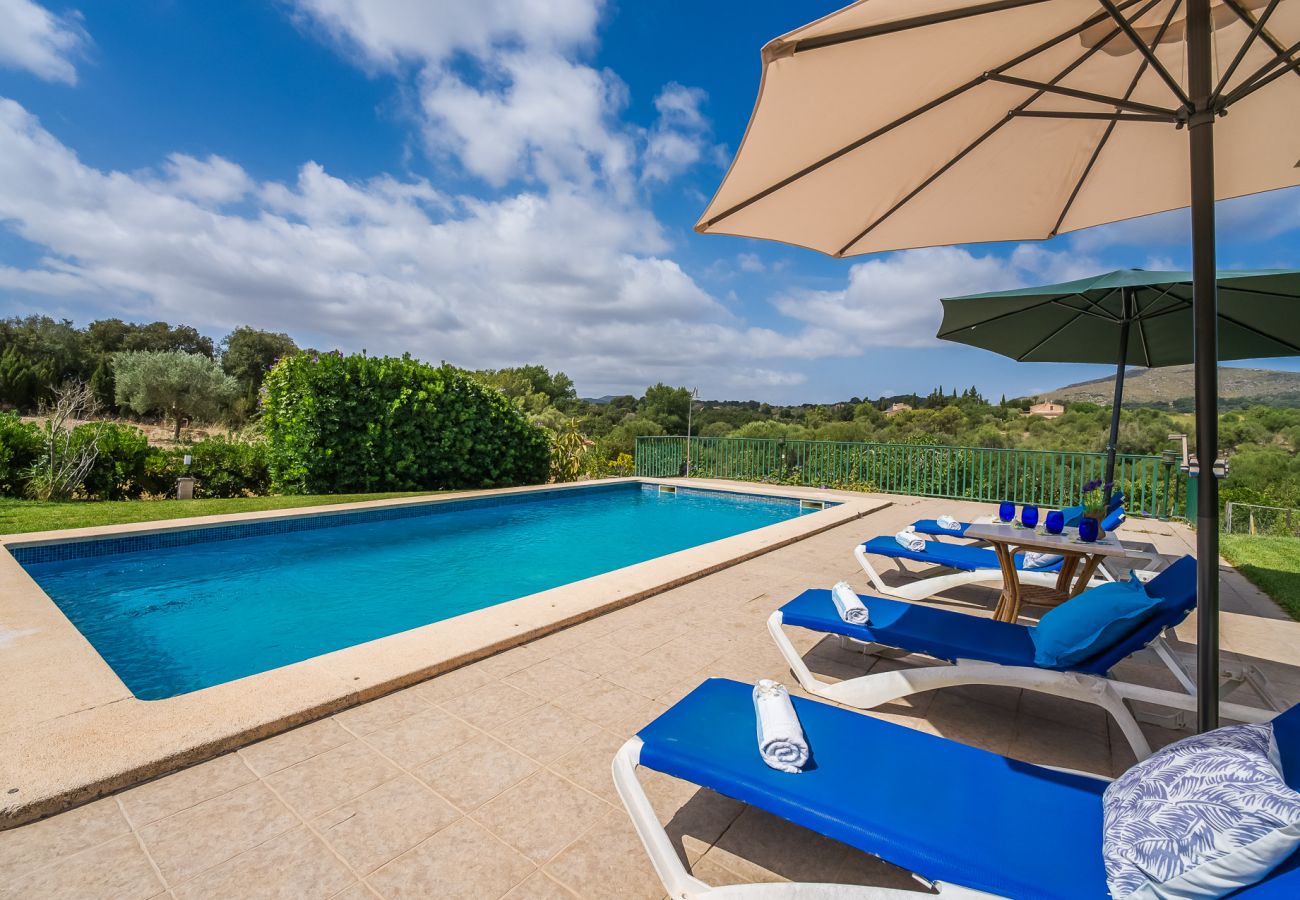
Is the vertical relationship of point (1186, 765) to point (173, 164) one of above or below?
below

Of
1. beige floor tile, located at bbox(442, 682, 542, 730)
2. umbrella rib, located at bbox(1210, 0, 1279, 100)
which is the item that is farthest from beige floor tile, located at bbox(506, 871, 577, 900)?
umbrella rib, located at bbox(1210, 0, 1279, 100)

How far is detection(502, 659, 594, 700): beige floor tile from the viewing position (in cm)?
271

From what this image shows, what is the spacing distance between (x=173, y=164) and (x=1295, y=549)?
22934 mm

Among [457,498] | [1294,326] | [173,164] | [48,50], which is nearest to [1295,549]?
[1294,326]

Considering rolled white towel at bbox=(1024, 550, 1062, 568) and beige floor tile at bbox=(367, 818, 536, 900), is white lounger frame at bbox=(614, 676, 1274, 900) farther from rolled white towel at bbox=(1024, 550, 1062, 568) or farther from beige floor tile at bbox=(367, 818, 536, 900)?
rolled white towel at bbox=(1024, 550, 1062, 568)

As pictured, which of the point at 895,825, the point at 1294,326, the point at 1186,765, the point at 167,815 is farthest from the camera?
the point at 1294,326

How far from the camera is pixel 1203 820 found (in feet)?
3.49

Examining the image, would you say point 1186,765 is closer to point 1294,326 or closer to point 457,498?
point 1294,326

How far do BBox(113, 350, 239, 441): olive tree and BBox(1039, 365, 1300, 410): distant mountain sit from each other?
29.2 m

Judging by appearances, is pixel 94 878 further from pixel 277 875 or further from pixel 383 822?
pixel 383 822

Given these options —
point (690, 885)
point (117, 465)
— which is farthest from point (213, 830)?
point (117, 465)

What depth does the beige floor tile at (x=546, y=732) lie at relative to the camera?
2203 mm

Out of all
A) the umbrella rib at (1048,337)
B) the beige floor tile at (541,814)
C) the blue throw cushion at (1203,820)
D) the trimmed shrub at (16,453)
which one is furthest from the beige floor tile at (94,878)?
the trimmed shrub at (16,453)

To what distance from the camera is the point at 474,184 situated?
1420cm
